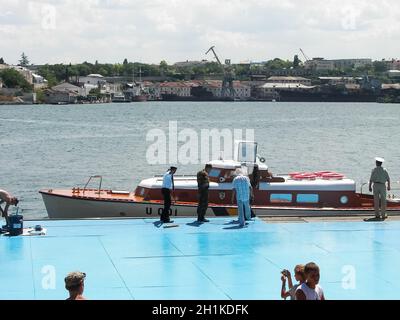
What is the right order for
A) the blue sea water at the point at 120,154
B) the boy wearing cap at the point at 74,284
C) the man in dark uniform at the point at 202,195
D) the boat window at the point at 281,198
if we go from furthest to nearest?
the blue sea water at the point at 120,154, the boat window at the point at 281,198, the man in dark uniform at the point at 202,195, the boy wearing cap at the point at 74,284

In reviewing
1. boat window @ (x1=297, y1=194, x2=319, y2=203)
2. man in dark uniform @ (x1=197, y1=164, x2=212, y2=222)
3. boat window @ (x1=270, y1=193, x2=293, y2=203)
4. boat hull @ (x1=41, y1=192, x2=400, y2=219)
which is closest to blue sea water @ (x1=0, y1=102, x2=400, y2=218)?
boat hull @ (x1=41, y1=192, x2=400, y2=219)

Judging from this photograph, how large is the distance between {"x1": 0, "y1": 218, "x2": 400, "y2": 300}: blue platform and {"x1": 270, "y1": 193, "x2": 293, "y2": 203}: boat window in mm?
4608

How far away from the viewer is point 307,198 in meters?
23.6

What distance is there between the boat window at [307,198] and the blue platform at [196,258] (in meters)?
4.92

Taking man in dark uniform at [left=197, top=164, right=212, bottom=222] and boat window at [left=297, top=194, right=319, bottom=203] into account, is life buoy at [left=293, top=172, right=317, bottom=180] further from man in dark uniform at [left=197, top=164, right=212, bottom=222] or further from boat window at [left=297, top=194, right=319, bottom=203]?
man in dark uniform at [left=197, top=164, right=212, bottom=222]

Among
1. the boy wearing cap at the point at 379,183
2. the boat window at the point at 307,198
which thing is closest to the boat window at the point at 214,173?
the boat window at the point at 307,198

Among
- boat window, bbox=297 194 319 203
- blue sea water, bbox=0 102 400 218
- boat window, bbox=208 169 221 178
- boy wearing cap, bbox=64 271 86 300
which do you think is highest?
boy wearing cap, bbox=64 271 86 300

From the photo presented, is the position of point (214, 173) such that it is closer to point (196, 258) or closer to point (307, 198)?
point (307, 198)

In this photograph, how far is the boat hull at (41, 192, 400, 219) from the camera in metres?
22.8

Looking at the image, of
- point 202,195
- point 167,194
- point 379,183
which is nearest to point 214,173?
point 202,195

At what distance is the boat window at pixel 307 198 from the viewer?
77.3 ft

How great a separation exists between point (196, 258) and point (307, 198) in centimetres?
951

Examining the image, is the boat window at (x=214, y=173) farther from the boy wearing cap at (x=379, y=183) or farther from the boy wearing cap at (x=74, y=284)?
the boy wearing cap at (x=74, y=284)
